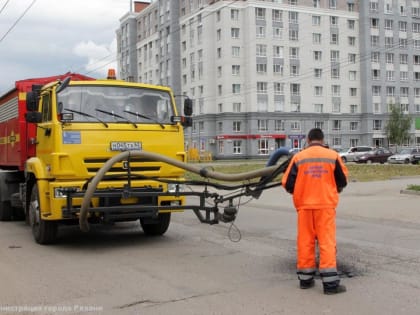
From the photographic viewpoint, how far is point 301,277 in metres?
5.71

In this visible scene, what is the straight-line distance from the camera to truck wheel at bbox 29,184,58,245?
337 inches

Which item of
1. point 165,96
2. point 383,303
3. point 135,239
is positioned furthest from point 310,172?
point 135,239

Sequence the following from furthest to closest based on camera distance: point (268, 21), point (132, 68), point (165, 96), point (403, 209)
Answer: point (132, 68) < point (268, 21) < point (403, 209) < point (165, 96)

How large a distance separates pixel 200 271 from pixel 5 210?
7.19 m

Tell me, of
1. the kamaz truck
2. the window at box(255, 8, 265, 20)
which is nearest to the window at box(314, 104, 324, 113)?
the window at box(255, 8, 265, 20)

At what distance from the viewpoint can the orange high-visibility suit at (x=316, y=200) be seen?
560 cm

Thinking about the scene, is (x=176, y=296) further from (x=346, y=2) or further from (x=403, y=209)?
(x=346, y=2)

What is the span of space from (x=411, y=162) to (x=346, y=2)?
43406 millimetres

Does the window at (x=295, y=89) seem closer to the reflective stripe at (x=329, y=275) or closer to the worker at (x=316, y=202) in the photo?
the worker at (x=316, y=202)

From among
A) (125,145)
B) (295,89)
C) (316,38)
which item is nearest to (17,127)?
(125,145)

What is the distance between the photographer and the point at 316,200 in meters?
5.64

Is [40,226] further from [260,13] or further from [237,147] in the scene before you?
[260,13]

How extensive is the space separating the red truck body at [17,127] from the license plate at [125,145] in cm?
241

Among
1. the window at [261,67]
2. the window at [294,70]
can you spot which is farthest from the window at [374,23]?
the window at [261,67]
